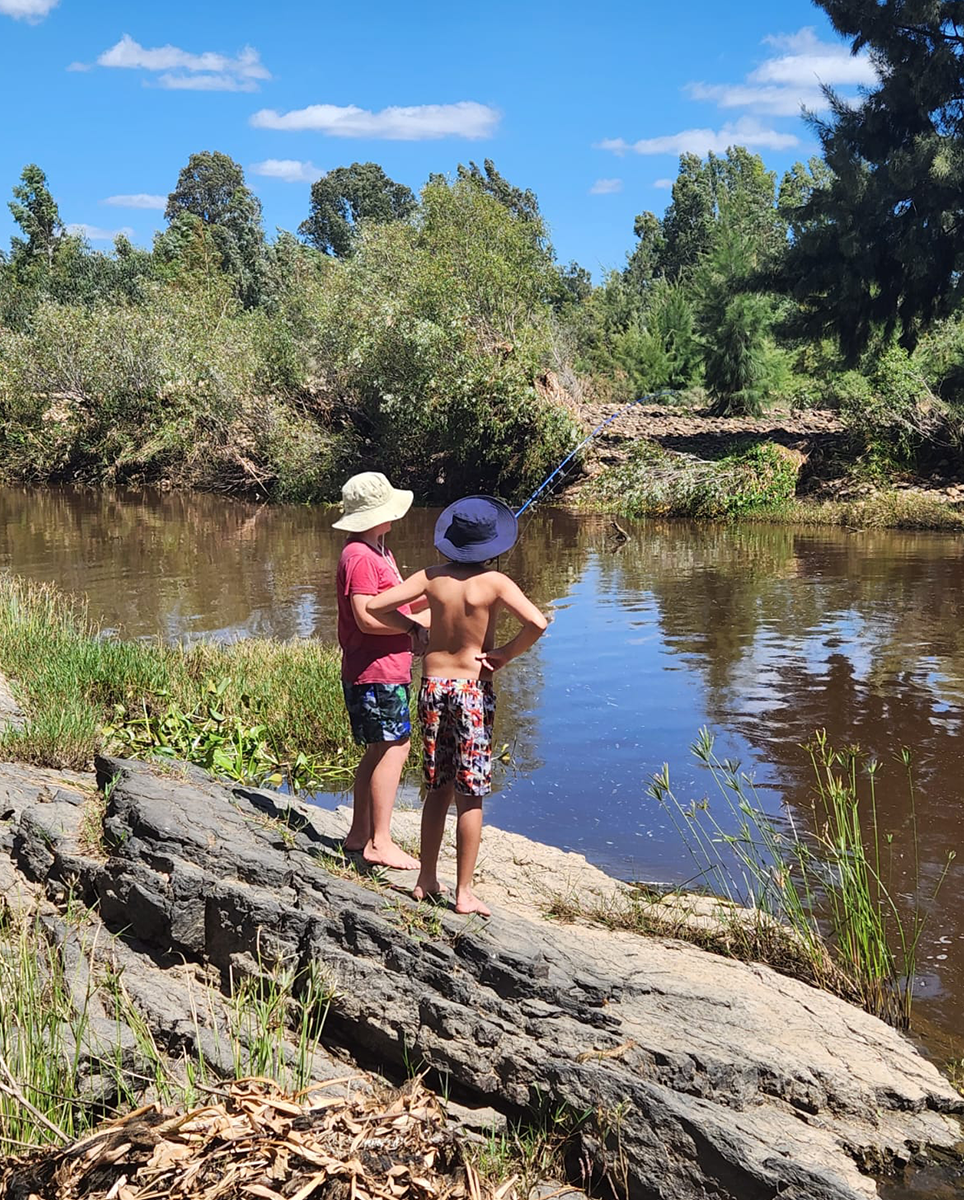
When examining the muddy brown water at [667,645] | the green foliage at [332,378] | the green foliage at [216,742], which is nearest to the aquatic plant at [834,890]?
the muddy brown water at [667,645]

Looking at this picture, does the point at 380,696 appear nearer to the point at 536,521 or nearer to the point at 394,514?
the point at 394,514

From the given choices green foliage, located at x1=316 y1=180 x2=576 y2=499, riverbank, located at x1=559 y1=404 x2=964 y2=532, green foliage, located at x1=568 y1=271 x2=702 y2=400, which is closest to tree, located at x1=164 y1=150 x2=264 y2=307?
green foliage, located at x1=568 y1=271 x2=702 y2=400

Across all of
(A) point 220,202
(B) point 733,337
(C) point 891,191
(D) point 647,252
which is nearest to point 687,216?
(D) point 647,252

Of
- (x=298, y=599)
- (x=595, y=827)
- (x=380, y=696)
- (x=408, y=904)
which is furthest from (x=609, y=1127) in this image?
(x=298, y=599)

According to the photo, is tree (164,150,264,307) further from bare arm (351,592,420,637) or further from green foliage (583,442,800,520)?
bare arm (351,592,420,637)

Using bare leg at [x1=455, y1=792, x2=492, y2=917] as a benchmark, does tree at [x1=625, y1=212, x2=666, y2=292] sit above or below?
above

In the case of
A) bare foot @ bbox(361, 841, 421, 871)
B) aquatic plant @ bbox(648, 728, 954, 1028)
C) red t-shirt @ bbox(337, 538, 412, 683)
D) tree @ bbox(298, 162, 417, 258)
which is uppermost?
tree @ bbox(298, 162, 417, 258)

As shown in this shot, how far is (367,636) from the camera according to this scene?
5.05 meters

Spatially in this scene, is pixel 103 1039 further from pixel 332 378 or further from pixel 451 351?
pixel 332 378

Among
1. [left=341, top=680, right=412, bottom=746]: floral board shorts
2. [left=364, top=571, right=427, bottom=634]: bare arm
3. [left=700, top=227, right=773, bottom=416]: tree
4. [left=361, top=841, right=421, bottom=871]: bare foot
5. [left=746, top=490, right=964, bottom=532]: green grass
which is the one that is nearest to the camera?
[left=364, top=571, right=427, bottom=634]: bare arm

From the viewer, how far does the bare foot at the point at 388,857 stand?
493 cm

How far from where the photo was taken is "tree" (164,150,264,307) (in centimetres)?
7694

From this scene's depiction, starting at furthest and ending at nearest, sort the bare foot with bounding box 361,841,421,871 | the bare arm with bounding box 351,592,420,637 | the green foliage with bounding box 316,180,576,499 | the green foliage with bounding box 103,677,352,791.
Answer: the green foliage with bounding box 316,180,576,499
the green foliage with bounding box 103,677,352,791
the bare foot with bounding box 361,841,421,871
the bare arm with bounding box 351,592,420,637

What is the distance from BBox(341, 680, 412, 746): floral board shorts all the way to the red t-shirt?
0.04m
